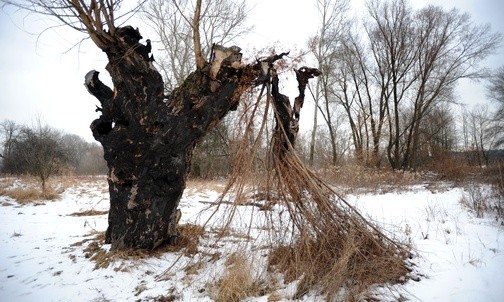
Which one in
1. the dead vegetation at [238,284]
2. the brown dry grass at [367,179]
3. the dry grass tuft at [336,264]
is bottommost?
the dead vegetation at [238,284]

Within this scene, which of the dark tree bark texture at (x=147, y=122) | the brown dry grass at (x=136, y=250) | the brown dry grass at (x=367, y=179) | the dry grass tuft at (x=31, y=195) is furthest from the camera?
the brown dry grass at (x=367, y=179)

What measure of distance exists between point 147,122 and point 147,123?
1cm

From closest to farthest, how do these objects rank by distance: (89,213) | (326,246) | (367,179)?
(326,246)
(89,213)
(367,179)

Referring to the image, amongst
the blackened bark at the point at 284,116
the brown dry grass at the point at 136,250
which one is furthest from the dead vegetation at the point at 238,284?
A: the blackened bark at the point at 284,116

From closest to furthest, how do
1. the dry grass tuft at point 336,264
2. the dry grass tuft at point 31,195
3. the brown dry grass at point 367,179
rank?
the dry grass tuft at point 336,264
the dry grass tuft at point 31,195
the brown dry grass at point 367,179

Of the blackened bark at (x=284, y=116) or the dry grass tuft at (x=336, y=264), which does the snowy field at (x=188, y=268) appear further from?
the blackened bark at (x=284, y=116)

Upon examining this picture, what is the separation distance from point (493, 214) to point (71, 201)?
9419mm

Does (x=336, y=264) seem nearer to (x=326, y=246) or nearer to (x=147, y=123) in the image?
(x=326, y=246)

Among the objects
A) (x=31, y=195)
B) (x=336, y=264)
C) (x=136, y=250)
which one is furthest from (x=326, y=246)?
(x=31, y=195)

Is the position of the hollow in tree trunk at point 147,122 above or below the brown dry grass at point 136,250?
above

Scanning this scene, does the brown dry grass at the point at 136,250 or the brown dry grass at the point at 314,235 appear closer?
the brown dry grass at the point at 314,235

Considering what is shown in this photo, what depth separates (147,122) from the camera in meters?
2.94

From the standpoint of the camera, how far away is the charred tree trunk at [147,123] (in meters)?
2.94

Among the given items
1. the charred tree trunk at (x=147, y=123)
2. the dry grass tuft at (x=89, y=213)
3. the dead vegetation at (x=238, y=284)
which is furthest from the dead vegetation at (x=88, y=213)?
the dead vegetation at (x=238, y=284)
